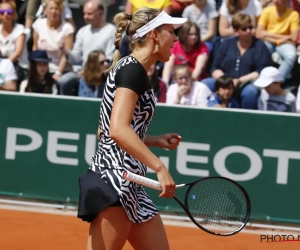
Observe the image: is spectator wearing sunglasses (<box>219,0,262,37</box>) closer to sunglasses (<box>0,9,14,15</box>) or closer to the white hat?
the white hat

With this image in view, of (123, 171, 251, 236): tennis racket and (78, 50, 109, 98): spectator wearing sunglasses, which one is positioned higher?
(123, 171, 251, 236): tennis racket

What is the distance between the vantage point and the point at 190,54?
28.7ft

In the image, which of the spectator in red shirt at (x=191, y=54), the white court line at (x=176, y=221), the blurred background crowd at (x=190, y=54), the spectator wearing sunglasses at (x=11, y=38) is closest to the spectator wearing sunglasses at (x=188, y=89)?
the blurred background crowd at (x=190, y=54)

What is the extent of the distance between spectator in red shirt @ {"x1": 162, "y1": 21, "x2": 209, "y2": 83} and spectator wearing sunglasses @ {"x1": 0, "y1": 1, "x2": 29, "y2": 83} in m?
2.14

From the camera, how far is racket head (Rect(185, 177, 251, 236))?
3.83 m

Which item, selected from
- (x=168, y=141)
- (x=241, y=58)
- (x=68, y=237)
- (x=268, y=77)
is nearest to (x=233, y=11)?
(x=241, y=58)

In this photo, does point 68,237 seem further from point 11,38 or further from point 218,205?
point 11,38

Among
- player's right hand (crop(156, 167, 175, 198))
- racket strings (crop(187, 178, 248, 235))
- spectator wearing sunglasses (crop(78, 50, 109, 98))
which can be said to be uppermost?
player's right hand (crop(156, 167, 175, 198))

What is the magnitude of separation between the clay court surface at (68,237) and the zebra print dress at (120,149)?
2889mm

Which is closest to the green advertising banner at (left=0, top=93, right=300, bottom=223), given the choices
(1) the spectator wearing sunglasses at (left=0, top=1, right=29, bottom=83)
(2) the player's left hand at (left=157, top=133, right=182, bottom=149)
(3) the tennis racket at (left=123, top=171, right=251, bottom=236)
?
(1) the spectator wearing sunglasses at (left=0, top=1, right=29, bottom=83)

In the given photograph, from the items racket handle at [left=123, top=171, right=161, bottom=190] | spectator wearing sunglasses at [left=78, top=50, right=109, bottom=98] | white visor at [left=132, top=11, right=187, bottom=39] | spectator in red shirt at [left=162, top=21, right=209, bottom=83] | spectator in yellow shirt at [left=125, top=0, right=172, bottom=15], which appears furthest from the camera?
spectator in yellow shirt at [left=125, top=0, right=172, bottom=15]

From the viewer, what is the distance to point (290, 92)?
26.7 ft

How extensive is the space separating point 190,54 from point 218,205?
484 cm

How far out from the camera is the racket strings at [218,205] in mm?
3863
